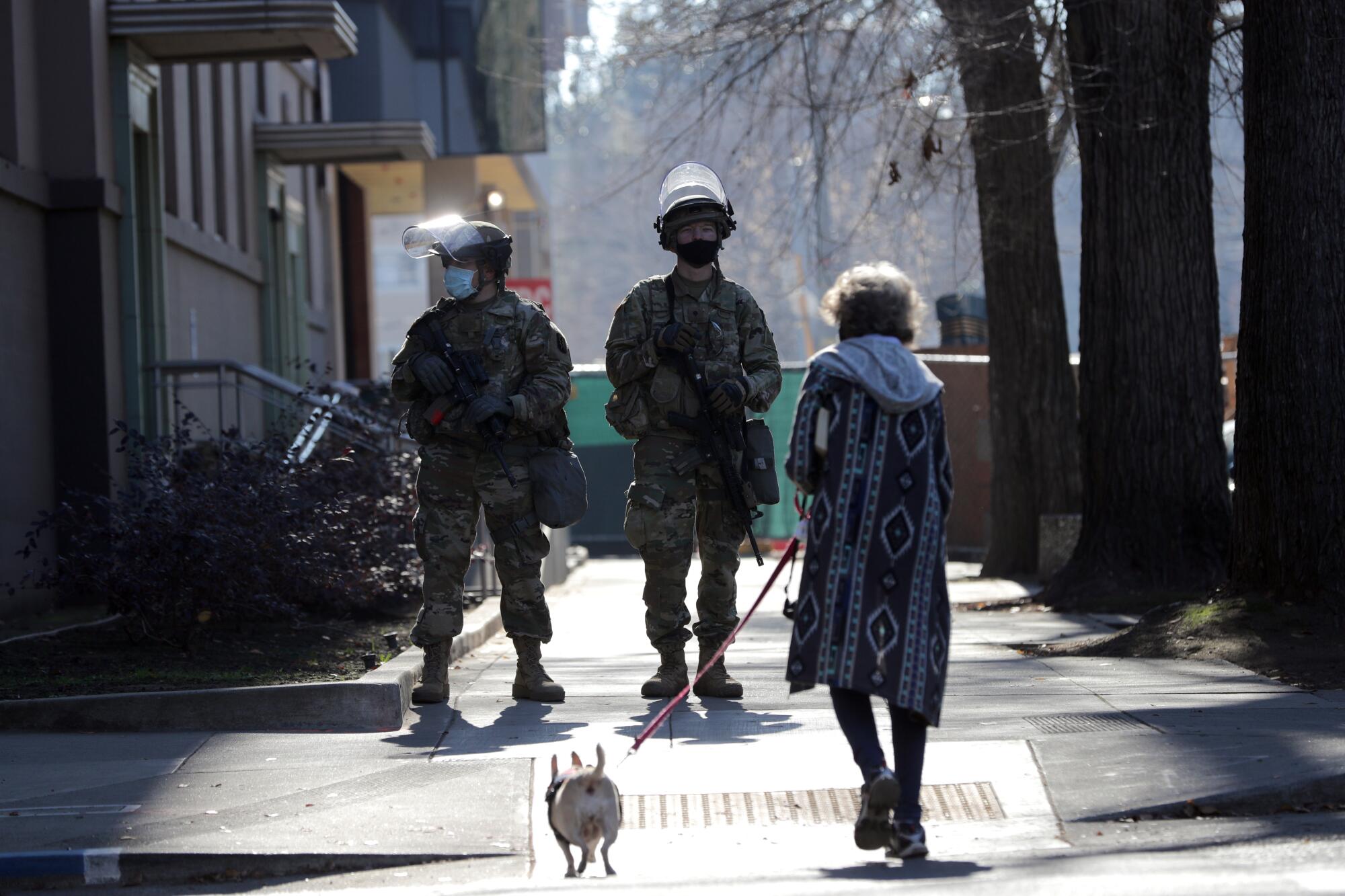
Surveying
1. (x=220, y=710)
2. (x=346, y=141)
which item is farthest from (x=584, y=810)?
(x=346, y=141)

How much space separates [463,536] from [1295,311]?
12.8 ft

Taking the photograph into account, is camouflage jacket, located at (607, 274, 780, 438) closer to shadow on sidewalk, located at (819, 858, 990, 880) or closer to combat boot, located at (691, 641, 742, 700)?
combat boot, located at (691, 641, 742, 700)

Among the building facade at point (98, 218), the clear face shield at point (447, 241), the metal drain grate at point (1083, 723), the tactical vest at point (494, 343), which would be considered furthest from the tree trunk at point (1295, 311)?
the building facade at point (98, 218)

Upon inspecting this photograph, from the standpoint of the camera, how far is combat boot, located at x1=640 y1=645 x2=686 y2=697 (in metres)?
7.45

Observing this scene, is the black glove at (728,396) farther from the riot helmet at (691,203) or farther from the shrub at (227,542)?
the shrub at (227,542)

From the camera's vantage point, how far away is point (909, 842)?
479cm

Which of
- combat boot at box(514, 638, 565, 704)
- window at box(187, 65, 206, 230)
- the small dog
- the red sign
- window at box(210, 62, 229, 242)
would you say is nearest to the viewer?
the small dog

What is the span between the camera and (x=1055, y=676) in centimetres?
791

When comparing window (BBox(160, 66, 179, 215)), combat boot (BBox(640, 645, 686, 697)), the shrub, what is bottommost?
combat boot (BBox(640, 645, 686, 697))

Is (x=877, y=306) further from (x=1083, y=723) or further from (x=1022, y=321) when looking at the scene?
(x=1022, y=321)

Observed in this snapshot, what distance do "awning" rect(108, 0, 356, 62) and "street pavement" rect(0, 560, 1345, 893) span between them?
7.07 meters

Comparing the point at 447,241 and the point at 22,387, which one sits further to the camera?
the point at 22,387

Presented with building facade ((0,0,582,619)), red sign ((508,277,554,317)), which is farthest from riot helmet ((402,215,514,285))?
red sign ((508,277,554,317))

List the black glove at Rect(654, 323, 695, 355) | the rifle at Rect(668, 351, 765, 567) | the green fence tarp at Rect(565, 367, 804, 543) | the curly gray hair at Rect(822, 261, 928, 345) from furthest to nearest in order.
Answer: the green fence tarp at Rect(565, 367, 804, 543), the rifle at Rect(668, 351, 765, 567), the black glove at Rect(654, 323, 695, 355), the curly gray hair at Rect(822, 261, 928, 345)
